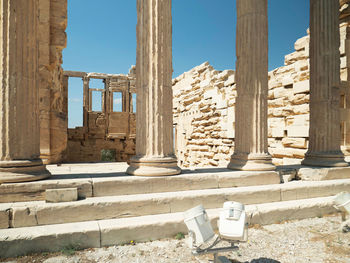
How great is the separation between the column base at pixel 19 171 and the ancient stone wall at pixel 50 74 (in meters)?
4.43

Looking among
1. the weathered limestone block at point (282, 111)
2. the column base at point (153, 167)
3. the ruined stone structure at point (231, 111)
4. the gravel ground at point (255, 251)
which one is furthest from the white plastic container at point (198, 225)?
the weathered limestone block at point (282, 111)

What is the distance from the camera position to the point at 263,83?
584cm

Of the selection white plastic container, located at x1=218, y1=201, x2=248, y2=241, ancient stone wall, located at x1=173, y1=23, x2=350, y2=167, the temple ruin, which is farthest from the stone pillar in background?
white plastic container, located at x1=218, y1=201, x2=248, y2=241

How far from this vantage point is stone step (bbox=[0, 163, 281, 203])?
3949 millimetres

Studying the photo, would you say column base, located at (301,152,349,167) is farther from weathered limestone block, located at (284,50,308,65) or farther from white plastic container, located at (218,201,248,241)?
white plastic container, located at (218,201,248,241)

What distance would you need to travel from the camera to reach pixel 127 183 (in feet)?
14.8

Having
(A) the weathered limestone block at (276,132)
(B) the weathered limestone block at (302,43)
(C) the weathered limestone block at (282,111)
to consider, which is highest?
(B) the weathered limestone block at (302,43)

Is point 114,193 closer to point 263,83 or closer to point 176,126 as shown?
point 263,83

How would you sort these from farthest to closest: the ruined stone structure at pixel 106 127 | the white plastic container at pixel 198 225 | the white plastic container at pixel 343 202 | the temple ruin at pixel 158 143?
1. the ruined stone structure at pixel 106 127
2. the white plastic container at pixel 343 202
3. the temple ruin at pixel 158 143
4. the white plastic container at pixel 198 225

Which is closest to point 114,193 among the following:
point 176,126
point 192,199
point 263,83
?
point 192,199

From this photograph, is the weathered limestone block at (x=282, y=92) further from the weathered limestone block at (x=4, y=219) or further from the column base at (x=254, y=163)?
the weathered limestone block at (x=4, y=219)

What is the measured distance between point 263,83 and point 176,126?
10357mm

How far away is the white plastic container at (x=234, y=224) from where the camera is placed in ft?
8.97

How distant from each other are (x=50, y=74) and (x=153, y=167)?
18.7ft
